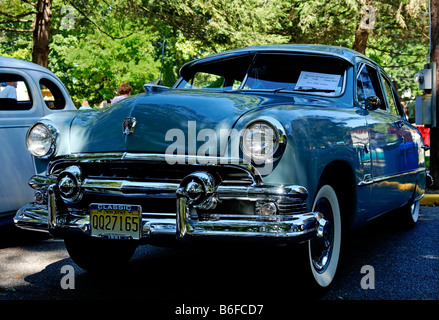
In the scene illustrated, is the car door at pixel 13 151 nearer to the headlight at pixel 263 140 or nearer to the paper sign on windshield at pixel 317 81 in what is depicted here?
the paper sign on windshield at pixel 317 81

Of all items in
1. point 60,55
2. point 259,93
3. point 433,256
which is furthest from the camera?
point 60,55

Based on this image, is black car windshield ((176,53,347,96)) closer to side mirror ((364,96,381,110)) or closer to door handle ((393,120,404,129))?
side mirror ((364,96,381,110))

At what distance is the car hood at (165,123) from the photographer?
3.29m

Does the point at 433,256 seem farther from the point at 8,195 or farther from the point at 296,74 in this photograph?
the point at 8,195

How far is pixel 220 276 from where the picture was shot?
4262 millimetres

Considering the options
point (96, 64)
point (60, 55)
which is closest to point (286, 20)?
point (96, 64)

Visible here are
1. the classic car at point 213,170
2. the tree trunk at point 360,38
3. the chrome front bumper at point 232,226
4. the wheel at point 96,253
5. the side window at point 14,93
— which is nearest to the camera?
the chrome front bumper at point 232,226

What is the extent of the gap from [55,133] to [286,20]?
17071 millimetres

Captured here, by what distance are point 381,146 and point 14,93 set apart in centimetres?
381

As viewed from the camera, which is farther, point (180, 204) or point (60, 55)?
point (60, 55)

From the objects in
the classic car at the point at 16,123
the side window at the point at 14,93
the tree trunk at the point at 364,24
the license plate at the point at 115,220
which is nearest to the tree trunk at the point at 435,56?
the classic car at the point at 16,123

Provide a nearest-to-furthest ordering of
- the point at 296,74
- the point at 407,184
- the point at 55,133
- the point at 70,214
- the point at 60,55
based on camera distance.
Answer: the point at 70,214 < the point at 55,133 < the point at 296,74 < the point at 407,184 < the point at 60,55

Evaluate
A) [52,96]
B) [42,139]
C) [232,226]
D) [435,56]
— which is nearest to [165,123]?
[232,226]

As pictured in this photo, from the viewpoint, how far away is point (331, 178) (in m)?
3.82
